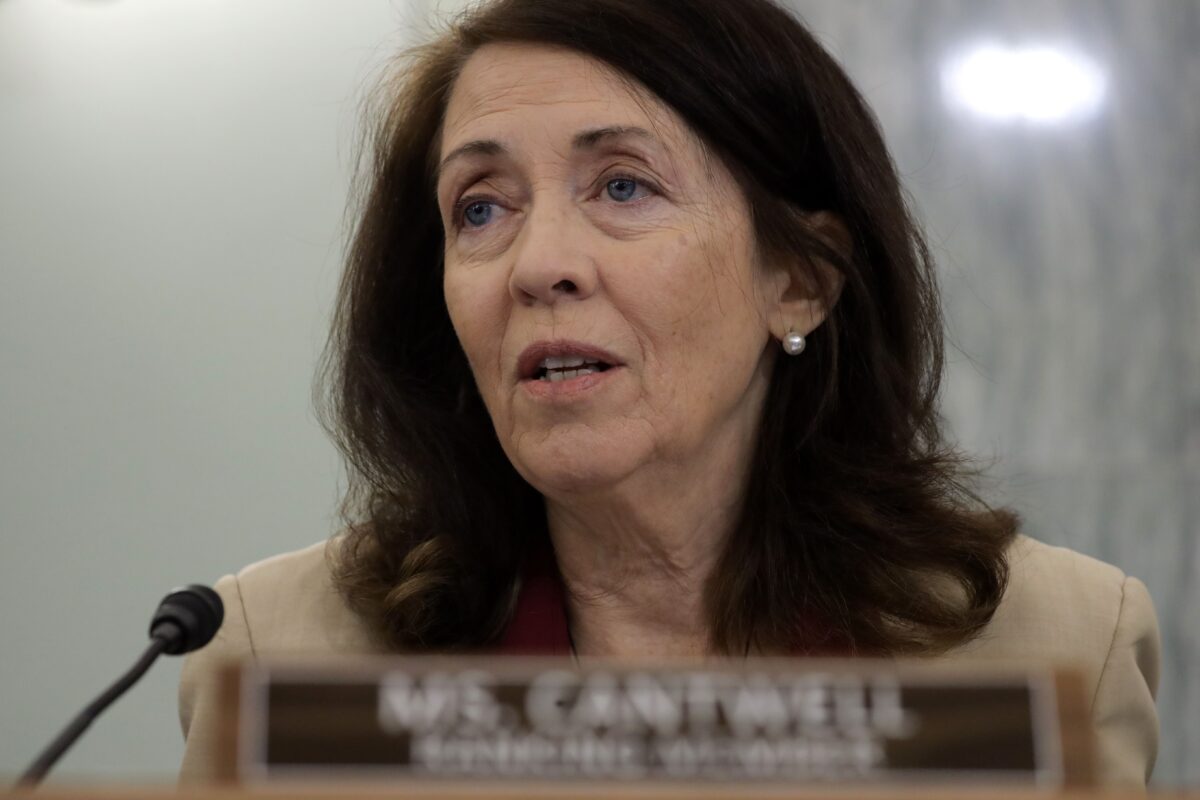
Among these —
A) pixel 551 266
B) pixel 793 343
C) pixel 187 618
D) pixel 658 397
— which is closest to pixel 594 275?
pixel 551 266

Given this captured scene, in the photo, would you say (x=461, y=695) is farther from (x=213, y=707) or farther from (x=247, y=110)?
(x=247, y=110)

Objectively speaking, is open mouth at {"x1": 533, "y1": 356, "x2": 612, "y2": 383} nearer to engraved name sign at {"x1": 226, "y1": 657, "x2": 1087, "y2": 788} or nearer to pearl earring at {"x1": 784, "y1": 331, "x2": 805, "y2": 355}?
pearl earring at {"x1": 784, "y1": 331, "x2": 805, "y2": 355}

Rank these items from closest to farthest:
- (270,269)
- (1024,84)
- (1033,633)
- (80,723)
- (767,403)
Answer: (80,723), (1033,633), (767,403), (1024,84), (270,269)

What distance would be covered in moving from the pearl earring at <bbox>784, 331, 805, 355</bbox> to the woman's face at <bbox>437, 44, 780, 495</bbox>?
0.17 ft

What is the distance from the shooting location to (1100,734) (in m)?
1.55

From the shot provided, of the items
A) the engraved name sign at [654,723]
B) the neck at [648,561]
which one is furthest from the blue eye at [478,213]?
the engraved name sign at [654,723]

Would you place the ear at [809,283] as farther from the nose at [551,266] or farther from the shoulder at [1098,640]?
the shoulder at [1098,640]

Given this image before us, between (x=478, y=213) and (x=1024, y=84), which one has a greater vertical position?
(x=1024, y=84)

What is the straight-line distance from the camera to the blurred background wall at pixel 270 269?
2354mm

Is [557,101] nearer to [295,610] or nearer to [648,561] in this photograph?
[648,561]

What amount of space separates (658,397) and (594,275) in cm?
15

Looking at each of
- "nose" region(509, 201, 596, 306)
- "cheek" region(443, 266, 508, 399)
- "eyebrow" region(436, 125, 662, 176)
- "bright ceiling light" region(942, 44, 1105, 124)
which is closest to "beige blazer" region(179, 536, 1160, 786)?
"cheek" region(443, 266, 508, 399)

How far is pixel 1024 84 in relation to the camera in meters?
2.41

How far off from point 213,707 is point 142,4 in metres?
2.16
